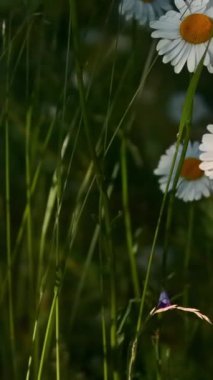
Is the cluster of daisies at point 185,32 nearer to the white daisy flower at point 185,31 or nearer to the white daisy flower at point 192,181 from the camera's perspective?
the white daisy flower at point 185,31

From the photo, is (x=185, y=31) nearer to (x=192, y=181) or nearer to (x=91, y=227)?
(x=192, y=181)

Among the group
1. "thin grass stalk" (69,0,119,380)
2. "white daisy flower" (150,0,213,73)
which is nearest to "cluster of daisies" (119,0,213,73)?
"white daisy flower" (150,0,213,73)

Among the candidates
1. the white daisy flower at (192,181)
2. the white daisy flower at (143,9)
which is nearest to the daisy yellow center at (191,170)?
the white daisy flower at (192,181)

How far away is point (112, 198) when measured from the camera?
1333 millimetres

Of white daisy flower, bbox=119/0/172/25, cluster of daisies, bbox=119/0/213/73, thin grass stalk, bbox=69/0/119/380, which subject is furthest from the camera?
white daisy flower, bbox=119/0/172/25

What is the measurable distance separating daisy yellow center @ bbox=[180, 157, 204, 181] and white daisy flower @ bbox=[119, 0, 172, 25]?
143 mm

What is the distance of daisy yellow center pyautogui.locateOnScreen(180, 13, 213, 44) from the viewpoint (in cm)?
83

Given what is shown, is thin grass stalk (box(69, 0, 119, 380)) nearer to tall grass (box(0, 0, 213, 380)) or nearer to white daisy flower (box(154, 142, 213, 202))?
tall grass (box(0, 0, 213, 380))

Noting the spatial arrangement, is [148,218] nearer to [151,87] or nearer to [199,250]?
[199,250]

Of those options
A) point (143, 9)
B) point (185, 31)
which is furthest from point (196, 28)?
point (143, 9)

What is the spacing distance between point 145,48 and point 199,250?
0.37m

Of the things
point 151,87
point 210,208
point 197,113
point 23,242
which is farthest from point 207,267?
point 151,87

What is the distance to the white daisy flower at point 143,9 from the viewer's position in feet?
3.05

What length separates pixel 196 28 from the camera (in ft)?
2.73
